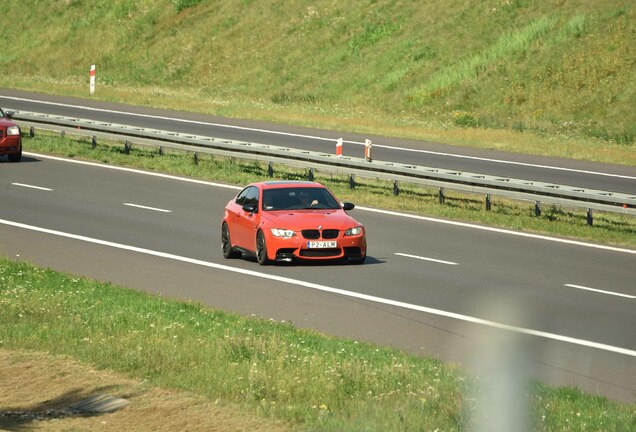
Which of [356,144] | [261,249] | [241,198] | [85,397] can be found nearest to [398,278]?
[261,249]

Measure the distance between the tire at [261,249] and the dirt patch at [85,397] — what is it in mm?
7767

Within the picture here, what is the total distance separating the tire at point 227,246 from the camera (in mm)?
22656

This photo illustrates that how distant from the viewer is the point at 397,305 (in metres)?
18.1

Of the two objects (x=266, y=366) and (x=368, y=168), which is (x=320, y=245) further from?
(x=368, y=168)

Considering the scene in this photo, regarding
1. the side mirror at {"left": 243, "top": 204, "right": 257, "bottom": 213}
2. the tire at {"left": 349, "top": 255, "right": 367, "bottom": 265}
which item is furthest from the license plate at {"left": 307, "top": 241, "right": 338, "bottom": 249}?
the side mirror at {"left": 243, "top": 204, "right": 257, "bottom": 213}

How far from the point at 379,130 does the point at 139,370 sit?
34.1 m

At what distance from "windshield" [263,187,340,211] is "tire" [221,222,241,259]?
0.82 m

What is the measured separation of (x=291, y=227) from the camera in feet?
71.3

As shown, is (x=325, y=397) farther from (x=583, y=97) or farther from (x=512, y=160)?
(x=583, y=97)

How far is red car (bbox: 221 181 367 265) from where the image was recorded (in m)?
21.6

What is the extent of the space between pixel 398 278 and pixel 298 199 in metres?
3.39

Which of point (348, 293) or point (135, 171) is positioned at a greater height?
point (135, 171)

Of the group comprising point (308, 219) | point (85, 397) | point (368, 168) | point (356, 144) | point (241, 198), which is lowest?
point (85, 397)

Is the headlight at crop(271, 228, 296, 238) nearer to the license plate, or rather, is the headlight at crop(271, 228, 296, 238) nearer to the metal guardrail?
the license plate
